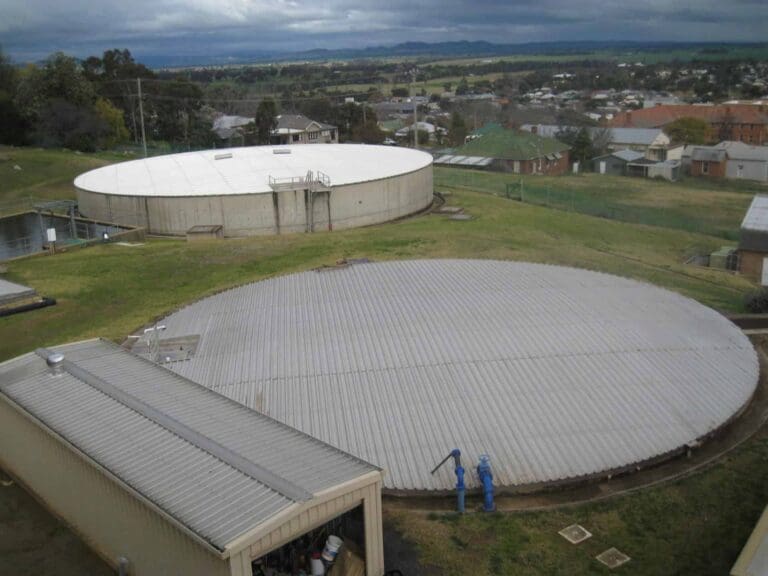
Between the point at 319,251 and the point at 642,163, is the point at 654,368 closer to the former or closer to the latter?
the point at 319,251

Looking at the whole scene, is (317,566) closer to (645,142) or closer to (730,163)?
(730,163)

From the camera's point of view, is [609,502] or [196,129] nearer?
[609,502]

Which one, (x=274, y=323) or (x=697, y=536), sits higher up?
(x=274, y=323)

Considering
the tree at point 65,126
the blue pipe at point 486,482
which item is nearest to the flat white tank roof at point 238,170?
the tree at point 65,126

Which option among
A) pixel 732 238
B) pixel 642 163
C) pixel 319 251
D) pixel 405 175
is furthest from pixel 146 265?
pixel 642 163

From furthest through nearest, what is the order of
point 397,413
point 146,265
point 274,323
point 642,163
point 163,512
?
point 642,163 → point 146,265 → point 274,323 → point 397,413 → point 163,512

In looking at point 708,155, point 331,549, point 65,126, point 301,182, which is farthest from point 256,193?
point 708,155
